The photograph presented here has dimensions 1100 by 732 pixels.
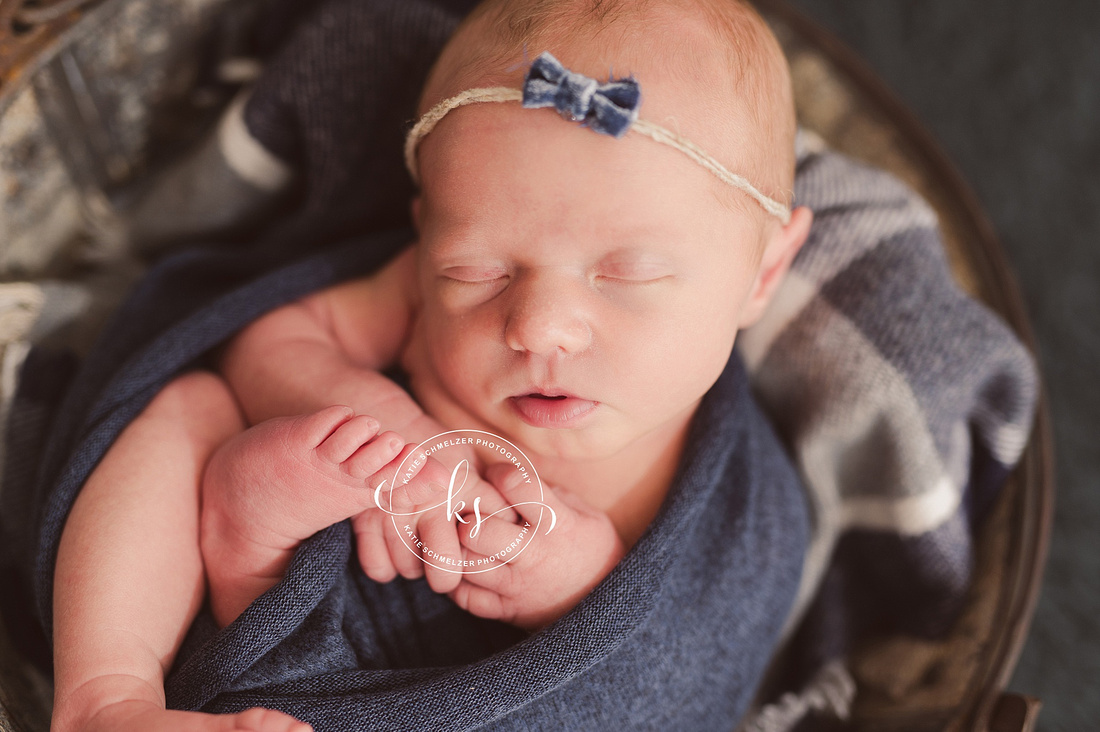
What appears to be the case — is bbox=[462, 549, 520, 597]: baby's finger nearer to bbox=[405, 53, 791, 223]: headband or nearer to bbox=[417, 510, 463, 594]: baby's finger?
bbox=[417, 510, 463, 594]: baby's finger

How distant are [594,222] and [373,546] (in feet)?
1.19

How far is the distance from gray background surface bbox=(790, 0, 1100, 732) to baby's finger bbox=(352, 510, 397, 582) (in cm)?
134

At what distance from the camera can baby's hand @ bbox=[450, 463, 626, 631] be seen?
702 mm

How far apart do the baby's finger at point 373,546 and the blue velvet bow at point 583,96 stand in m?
0.40

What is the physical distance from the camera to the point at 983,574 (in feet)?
3.51

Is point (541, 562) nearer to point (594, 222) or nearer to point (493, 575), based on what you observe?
point (493, 575)

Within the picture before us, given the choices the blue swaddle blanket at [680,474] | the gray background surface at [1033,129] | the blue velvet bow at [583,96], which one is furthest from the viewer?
the gray background surface at [1033,129]

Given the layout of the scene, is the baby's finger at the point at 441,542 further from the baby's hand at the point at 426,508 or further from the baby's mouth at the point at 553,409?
the baby's mouth at the point at 553,409

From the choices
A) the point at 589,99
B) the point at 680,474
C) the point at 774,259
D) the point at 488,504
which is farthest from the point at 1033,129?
the point at 488,504

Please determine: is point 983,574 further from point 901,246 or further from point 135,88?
point 135,88

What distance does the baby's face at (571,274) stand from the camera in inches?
26.5

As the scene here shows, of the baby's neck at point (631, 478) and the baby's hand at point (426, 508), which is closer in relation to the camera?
the baby's hand at point (426, 508)

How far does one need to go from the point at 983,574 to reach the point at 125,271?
123 centimetres

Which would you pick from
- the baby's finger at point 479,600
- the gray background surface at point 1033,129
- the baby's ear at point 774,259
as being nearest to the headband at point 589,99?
the baby's ear at point 774,259
